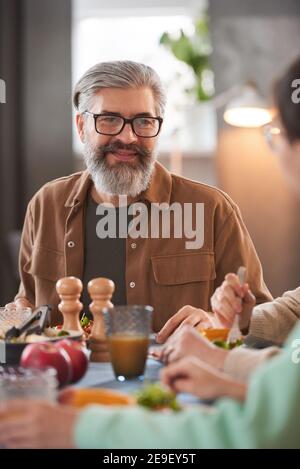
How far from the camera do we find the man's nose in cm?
229

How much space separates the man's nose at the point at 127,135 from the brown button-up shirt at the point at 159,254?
0.60 ft

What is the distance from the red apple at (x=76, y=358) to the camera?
1297 mm

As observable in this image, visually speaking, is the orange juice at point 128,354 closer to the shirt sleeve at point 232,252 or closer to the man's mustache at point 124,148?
the shirt sleeve at point 232,252

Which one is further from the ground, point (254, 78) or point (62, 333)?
point (254, 78)

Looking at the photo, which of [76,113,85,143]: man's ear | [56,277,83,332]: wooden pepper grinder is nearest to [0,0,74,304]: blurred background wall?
[76,113,85,143]: man's ear

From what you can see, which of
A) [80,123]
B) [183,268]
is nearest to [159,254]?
[183,268]

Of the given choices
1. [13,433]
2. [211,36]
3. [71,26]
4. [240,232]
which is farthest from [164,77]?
[13,433]

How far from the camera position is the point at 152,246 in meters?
2.30

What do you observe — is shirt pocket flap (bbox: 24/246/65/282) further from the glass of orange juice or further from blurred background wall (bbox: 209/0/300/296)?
blurred background wall (bbox: 209/0/300/296)

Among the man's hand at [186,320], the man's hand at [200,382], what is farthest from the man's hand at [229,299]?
the man's hand at [200,382]

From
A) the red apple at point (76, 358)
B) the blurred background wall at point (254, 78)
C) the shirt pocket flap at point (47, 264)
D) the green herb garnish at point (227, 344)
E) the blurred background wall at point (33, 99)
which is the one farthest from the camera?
the blurred background wall at point (33, 99)

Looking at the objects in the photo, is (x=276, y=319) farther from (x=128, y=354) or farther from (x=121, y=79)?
(x=121, y=79)

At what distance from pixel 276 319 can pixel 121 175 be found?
84cm

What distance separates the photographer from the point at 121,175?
2352mm
